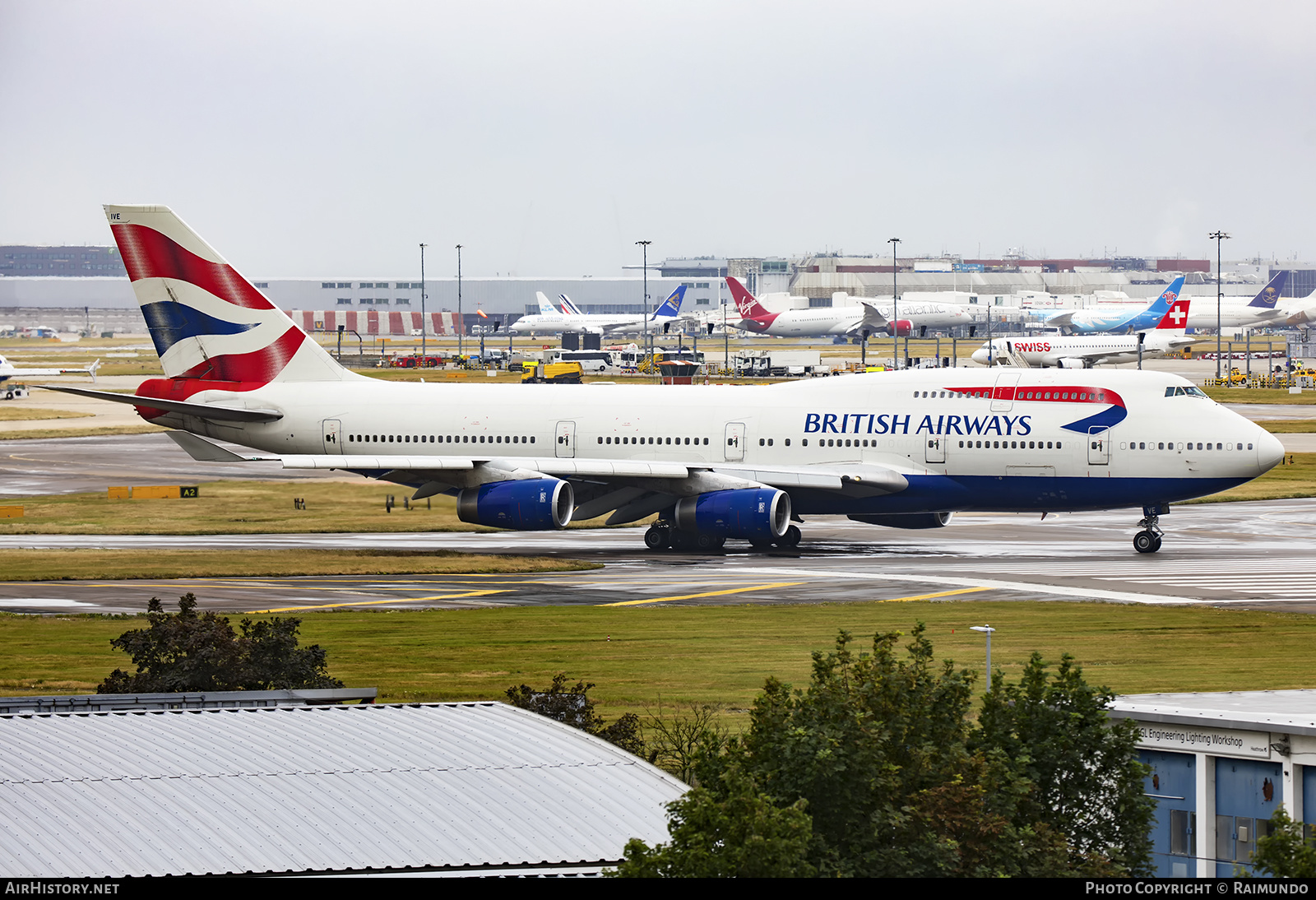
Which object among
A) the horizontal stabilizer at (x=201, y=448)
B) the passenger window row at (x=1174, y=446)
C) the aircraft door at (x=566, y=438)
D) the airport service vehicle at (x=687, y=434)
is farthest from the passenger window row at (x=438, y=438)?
the passenger window row at (x=1174, y=446)

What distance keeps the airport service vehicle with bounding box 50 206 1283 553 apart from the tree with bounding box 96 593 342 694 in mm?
23025

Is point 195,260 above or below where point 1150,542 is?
above

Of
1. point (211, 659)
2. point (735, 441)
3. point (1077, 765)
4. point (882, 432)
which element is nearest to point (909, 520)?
point (882, 432)

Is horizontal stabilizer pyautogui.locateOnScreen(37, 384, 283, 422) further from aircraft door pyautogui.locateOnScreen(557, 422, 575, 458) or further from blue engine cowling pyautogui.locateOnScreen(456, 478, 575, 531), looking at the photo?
aircraft door pyautogui.locateOnScreen(557, 422, 575, 458)

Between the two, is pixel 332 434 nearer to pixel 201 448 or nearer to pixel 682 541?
pixel 201 448

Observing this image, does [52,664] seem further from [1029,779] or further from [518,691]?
[1029,779]

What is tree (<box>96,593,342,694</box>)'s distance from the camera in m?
26.7

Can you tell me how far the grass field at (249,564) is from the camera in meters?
48.8

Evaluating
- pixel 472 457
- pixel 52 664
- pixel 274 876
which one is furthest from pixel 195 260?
pixel 274 876

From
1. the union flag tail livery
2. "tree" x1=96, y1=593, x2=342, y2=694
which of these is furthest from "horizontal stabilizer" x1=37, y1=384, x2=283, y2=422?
"tree" x1=96, y1=593, x2=342, y2=694

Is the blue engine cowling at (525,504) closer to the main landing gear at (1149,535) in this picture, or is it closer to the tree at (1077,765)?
the main landing gear at (1149,535)

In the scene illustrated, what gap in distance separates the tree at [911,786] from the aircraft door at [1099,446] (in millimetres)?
33547

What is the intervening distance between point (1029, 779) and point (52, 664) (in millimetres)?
23250
